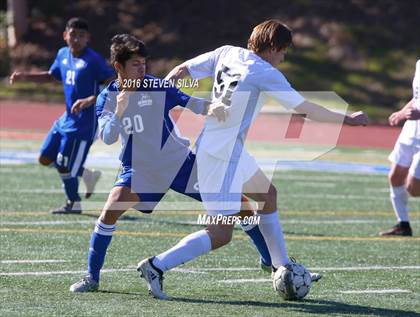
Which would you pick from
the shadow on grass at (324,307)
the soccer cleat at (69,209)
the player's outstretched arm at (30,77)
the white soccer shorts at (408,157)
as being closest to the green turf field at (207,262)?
the shadow on grass at (324,307)

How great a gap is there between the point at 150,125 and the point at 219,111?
640mm

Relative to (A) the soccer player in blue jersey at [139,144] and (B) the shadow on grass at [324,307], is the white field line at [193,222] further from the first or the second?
(B) the shadow on grass at [324,307]

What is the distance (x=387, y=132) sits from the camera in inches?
922

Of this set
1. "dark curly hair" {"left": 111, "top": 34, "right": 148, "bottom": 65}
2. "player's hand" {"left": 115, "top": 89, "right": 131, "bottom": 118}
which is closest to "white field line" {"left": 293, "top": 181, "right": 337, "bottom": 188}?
"dark curly hair" {"left": 111, "top": 34, "right": 148, "bottom": 65}

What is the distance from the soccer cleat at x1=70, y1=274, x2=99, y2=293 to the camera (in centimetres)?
638

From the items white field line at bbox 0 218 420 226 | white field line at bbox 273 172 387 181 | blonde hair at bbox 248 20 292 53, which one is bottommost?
white field line at bbox 273 172 387 181

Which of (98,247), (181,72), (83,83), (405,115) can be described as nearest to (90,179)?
(83,83)

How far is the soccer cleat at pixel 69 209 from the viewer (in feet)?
33.8

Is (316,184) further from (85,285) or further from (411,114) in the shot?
(85,285)

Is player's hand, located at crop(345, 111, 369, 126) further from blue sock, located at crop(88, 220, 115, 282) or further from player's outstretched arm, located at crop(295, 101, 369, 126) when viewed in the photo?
blue sock, located at crop(88, 220, 115, 282)

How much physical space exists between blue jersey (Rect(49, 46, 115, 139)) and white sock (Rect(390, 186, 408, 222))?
121 inches

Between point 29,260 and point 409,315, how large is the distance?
114 inches

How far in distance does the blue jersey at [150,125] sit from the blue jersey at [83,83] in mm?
4038

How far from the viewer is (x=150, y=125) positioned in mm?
6602
